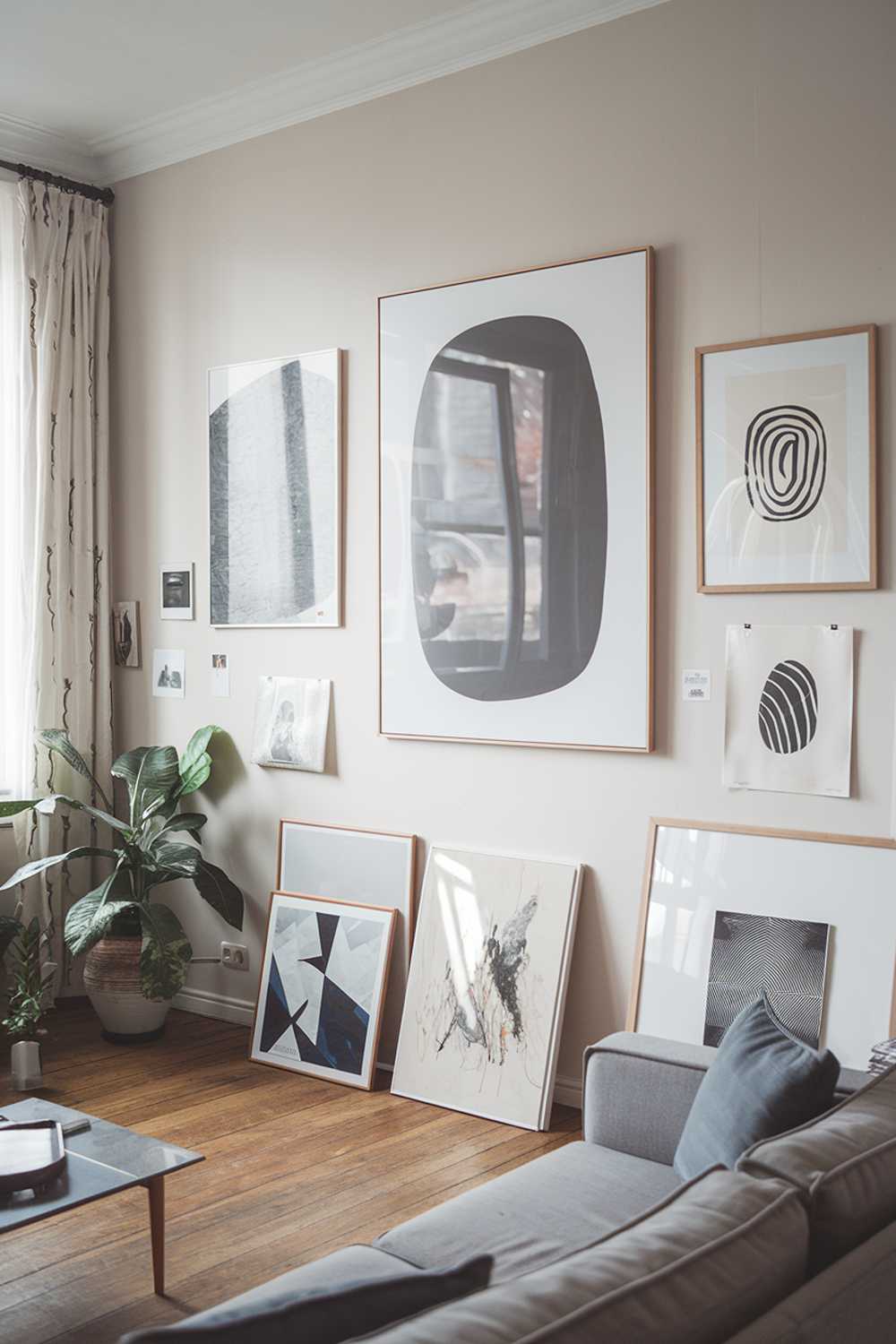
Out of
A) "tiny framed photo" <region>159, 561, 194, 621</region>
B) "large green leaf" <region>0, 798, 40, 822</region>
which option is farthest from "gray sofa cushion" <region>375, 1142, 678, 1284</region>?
"tiny framed photo" <region>159, 561, 194, 621</region>

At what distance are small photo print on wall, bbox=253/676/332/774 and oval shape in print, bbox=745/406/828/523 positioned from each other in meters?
1.65

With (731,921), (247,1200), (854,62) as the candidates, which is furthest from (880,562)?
(247,1200)

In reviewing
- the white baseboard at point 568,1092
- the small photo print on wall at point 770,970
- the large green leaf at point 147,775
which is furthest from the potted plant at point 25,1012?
the small photo print on wall at point 770,970

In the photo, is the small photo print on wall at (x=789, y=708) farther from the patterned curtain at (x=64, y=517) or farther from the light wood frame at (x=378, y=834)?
the patterned curtain at (x=64, y=517)

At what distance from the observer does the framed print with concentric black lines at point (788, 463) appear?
3107mm

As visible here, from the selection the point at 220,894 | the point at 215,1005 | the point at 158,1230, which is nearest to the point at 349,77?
the point at 220,894

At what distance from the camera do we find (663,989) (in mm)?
3373

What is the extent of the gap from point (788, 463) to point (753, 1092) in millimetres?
1835

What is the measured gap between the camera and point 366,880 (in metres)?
4.11

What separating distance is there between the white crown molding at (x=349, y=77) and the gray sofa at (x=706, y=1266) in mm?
3093

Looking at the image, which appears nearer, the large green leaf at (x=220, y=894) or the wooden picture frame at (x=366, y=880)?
the wooden picture frame at (x=366, y=880)

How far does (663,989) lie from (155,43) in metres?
3.27

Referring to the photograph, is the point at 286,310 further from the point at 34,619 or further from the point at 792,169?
the point at 792,169

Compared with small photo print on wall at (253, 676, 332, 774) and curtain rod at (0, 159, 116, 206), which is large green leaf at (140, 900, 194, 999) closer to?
small photo print on wall at (253, 676, 332, 774)
